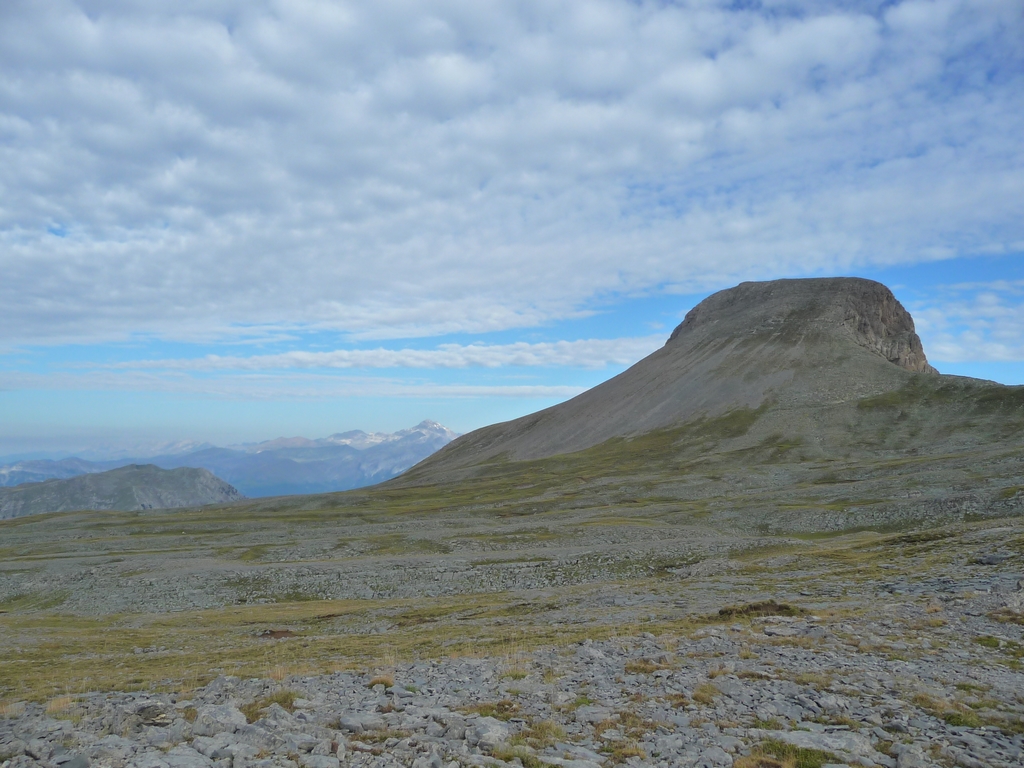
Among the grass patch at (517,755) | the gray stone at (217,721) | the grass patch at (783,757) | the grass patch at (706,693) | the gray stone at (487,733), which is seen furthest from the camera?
the grass patch at (706,693)

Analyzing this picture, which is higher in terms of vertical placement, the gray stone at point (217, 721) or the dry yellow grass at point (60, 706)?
the gray stone at point (217, 721)

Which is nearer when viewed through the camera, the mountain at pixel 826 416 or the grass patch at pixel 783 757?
the grass patch at pixel 783 757

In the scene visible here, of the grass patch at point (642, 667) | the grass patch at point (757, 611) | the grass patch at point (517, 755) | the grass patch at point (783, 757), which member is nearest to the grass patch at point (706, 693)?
the grass patch at point (642, 667)

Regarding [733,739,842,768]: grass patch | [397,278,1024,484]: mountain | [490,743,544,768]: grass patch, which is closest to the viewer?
[733,739,842,768]: grass patch

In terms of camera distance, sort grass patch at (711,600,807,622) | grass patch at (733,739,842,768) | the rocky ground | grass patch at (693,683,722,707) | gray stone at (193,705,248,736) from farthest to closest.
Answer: grass patch at (711,600,807,622) → grass patch at (693,683,722,707) → gray stone at (193,705,248,736) → the rocky ground → grass patch at (733,739,842,768)

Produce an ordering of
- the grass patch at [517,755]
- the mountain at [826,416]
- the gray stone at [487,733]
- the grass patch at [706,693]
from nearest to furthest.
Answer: the grass patch at [517,755], the gray stone at [487,733], the grass patch at [706,693], the mountain at [826,416]

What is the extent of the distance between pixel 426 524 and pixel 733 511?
42.0m

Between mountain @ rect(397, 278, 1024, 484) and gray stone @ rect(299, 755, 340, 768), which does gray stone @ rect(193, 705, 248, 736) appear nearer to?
gray stone @ rect(299, 755, 340, 768)

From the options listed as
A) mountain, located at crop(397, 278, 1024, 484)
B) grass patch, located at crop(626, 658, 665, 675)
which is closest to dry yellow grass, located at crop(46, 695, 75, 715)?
grass patch, located at crop(626, 658, 665, 675)

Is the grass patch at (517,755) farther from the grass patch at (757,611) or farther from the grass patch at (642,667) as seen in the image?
the grass patch at (757,611)

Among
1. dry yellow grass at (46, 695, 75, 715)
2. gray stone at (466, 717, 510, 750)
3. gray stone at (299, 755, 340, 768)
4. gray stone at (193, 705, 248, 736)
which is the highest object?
gray stone at (299, 755, 340, 768)

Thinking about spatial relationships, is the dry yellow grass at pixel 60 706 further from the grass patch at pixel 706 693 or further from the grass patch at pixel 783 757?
the grass patch at pixel 783 757

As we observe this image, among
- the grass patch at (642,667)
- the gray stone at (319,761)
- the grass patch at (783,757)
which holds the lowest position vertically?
the grass patch at (642,667)

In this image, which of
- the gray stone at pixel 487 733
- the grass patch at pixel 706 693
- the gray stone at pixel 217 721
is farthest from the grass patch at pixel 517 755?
the gray stone at pixel 217 721
